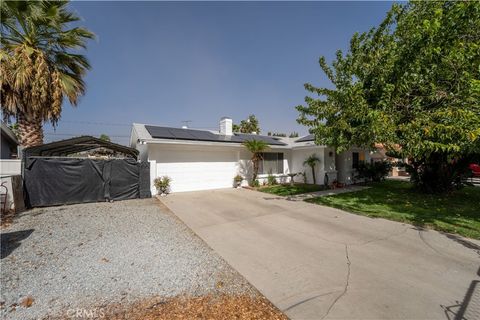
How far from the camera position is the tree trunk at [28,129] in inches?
324

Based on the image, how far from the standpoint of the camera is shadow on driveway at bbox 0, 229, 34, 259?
4320 millimetres

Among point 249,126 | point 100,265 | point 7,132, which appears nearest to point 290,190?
point 100,265

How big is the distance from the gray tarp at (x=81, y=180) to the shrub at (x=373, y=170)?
13962 millimetres

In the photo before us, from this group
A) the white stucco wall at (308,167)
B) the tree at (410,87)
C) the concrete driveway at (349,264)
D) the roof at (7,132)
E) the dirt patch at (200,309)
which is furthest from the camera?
the white stucco wall at (308,167)

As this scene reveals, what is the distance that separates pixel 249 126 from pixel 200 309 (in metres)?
35.7

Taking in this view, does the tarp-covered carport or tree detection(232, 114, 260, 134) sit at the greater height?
tree detection(232, 114, 260, 134)

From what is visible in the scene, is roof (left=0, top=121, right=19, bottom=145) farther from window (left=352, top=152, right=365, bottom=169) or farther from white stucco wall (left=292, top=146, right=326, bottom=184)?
window (left=352, top=152, right=365, bottom=169)

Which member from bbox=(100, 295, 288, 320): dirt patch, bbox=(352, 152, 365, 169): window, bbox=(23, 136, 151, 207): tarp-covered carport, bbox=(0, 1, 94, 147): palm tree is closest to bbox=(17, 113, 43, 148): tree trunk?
bbox=(0, 1, 94, 147): palm tree

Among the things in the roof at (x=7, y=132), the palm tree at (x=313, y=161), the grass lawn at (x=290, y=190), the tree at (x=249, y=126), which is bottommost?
the grass lawn at (x=290, y=190)

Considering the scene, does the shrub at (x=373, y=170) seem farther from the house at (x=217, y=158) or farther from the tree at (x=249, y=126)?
the tree at (x=249, y=126)

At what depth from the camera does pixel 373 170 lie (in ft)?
48.9

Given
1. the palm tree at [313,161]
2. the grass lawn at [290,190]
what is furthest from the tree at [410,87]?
the palm tree at [313,161]

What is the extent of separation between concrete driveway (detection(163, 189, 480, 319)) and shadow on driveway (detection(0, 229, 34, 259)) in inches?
147

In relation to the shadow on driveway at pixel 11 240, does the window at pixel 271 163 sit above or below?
above
